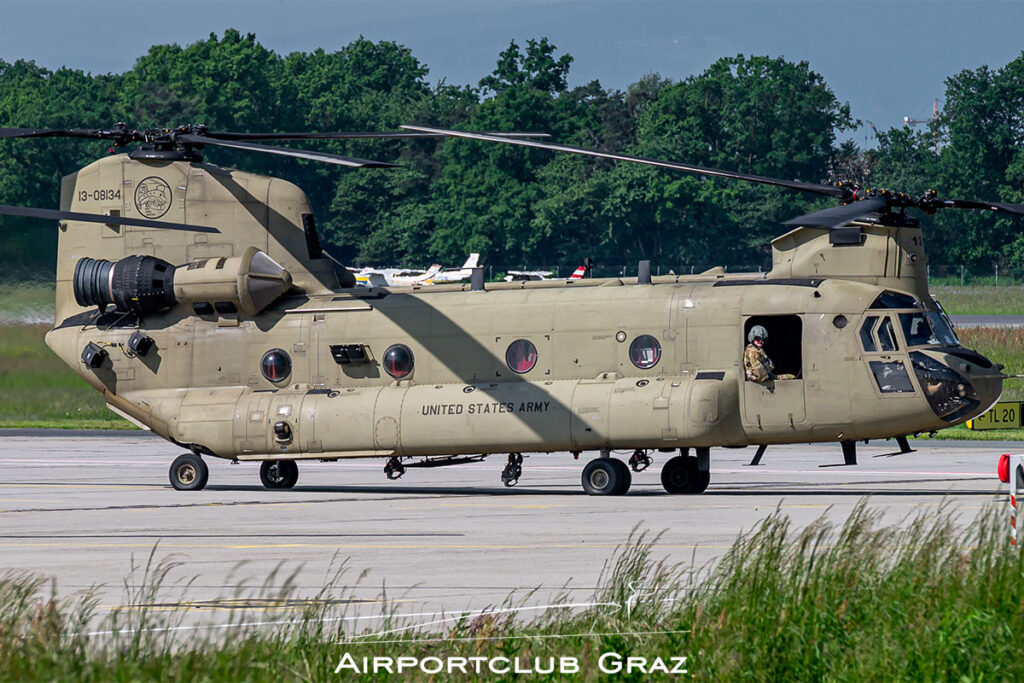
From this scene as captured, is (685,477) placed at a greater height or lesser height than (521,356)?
lesser

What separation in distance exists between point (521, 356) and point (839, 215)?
5.56 m

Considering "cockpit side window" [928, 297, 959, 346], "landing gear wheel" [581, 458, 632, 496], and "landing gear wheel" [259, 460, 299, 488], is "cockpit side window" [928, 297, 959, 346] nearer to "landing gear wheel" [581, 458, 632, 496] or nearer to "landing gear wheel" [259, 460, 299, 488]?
"landing gear wheel" [581, 458, 632, 496]

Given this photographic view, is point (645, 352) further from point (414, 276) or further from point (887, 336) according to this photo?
point (414, 276)

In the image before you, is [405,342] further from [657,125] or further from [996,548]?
[657,125]

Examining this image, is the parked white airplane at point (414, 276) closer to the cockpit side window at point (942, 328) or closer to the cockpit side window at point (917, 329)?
the cockpit side window at point (942, 328)

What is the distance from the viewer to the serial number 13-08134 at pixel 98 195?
26.4 metres

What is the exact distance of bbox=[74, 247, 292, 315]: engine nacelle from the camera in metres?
25.2

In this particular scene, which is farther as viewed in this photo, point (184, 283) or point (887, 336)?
point (184, 283)

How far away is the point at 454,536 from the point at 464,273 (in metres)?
70.2

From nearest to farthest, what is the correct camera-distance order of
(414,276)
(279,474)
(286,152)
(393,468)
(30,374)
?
(286,152), (393,468), (279,474), (30,374), (414,276)

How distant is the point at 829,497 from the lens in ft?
72.5

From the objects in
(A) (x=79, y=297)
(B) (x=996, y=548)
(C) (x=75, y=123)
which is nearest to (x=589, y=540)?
(B) (x=996, y=548)

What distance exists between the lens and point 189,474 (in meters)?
25.5

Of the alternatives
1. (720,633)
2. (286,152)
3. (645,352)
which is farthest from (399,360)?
(720,633)
